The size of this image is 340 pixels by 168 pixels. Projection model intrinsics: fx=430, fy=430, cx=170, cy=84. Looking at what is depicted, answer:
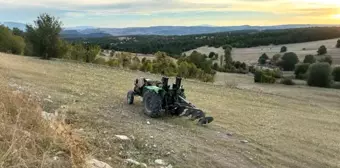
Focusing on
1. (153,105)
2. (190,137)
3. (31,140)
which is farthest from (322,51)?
(31,140)

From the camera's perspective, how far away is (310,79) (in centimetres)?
5531

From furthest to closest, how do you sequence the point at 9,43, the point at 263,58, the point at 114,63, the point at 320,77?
the point at 263,58
the point at 320,77
the point at 9,43
the point at 114,63

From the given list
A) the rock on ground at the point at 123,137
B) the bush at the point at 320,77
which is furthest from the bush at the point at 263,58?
the rock on ground at the point at 123,137

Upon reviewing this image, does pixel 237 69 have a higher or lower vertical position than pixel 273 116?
lower

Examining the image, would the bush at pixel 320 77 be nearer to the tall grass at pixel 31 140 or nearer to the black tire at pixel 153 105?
the black tire at pixel 153 105

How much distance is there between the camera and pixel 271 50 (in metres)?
112

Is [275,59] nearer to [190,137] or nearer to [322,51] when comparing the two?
[322,51]

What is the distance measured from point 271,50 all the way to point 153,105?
105m

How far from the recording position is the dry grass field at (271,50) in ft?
333

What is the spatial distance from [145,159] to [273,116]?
840 cm

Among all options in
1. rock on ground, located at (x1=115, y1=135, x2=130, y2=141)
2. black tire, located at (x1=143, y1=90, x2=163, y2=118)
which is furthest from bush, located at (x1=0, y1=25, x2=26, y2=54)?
rock on ground, located at (x1=115, y1=135, x2=130, y2=141)

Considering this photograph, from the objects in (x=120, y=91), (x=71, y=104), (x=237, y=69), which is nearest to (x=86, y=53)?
(x=120, y=91)

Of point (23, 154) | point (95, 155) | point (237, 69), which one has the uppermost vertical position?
point (23, 154)

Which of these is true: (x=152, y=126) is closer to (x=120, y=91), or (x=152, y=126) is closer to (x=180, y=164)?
(x=180, y=164)
